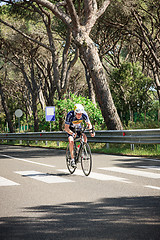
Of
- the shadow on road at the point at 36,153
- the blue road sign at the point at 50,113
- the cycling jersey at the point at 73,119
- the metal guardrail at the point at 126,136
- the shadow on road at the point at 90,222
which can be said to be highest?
the blue road sign at the point at 50,113

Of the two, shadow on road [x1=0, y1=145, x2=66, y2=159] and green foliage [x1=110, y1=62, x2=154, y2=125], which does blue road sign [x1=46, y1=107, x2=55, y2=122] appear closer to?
shadow on road [x1=0, y1=145, x2=66, y2=159]

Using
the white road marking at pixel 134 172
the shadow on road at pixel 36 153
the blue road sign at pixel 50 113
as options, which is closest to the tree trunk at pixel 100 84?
the shadow on road at pixel 36 153

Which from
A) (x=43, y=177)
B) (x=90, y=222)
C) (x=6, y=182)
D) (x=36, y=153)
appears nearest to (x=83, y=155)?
(x=43, y=177)

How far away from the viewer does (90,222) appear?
5.12 metres

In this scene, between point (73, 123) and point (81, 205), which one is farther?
point (73, 123)

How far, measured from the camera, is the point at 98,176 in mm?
9320

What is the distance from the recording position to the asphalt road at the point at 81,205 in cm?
470

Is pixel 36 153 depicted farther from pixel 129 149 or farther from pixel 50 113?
pixel 50 113

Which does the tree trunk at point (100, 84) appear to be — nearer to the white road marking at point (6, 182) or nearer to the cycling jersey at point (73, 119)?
the cycling jersey at point (73, 119)

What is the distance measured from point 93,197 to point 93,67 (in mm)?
12745

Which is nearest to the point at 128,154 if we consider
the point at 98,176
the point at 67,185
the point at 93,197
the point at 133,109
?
the point at 98,176

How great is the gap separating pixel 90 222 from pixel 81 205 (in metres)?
1.03

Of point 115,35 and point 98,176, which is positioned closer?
point 98,176

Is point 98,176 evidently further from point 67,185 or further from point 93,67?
point 93,67
